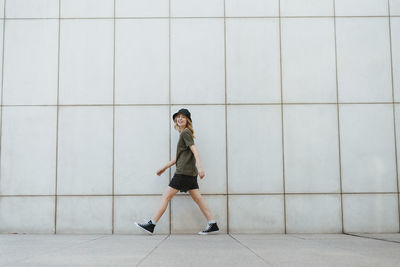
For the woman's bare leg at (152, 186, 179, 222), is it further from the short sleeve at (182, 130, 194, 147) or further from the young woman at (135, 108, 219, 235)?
the short sleeve at (182, 130, 194, 147)

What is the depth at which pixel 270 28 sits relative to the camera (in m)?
6.40

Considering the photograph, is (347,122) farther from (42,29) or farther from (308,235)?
(42,29)

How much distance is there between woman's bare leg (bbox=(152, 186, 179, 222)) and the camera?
5644mm

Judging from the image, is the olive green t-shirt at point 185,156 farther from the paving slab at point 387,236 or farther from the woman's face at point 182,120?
the paving slab at point 387,236

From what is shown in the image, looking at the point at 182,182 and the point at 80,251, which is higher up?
the point at 182,182

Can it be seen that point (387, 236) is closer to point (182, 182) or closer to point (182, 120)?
point (182, 182)

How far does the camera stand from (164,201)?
5.68 m

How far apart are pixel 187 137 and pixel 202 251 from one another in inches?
80.3

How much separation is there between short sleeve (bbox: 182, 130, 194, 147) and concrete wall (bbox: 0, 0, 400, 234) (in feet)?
1.62

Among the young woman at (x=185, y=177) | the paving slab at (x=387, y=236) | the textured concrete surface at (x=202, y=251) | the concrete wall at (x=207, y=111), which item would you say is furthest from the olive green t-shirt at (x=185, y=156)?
the paving slab at (x=387, y=236)

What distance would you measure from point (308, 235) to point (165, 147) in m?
2.63

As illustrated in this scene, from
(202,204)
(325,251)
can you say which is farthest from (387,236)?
(202,204)

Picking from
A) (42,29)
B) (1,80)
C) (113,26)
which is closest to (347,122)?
(113,26)

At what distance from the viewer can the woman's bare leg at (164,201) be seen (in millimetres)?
5644
